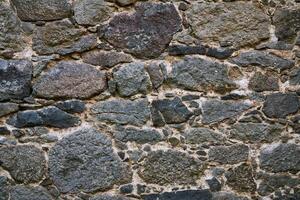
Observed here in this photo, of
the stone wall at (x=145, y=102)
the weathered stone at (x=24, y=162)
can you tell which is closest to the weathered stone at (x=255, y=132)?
the stone wall at (x=145, y=102)

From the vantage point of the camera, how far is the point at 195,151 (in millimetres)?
2891

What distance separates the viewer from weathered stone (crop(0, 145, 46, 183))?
9.33ft

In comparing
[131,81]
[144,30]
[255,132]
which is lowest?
[255,132]

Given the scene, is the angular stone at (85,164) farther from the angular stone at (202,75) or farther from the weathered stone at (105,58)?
the angular stone at (202,75)

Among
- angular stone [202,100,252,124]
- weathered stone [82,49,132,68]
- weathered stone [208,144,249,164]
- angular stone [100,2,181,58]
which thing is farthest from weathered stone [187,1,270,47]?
weathered stone [208,144,249,164]

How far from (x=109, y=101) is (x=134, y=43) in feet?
1.23

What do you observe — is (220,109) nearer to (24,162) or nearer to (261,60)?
(261,60)

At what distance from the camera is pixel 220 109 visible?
9.57ft

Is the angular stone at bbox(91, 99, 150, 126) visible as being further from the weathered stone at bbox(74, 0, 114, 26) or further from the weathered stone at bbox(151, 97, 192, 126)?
the weathered stone at bbox(74, 0, 114, 26)

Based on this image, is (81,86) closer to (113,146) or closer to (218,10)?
(113,146)

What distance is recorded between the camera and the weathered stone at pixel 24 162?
2.84 m

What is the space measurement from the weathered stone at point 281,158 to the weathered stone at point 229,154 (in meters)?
0.12

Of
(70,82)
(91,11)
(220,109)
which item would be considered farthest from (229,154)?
(91,11)

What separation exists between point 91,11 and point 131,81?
48 cm
